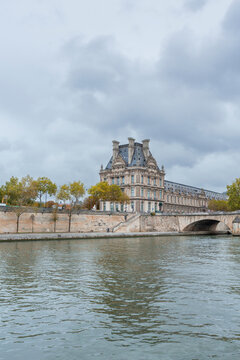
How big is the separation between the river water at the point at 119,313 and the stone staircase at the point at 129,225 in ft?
169

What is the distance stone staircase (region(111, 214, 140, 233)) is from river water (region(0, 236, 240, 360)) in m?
51.5

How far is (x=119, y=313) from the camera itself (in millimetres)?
13531

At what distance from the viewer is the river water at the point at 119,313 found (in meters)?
10.2

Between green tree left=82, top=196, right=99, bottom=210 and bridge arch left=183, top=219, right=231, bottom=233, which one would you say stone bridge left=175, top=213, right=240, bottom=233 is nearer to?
bridge arch left=183, top=219, right=231, bottom=233

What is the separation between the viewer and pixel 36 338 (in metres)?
11.0

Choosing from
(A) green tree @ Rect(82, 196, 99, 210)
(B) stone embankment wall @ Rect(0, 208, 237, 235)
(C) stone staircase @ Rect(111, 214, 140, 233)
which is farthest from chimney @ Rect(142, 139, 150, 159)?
(C) stone staircase @ Rect(111, 214, 140, 233)

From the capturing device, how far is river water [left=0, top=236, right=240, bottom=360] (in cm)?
1016

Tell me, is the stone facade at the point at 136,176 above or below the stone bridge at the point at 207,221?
above

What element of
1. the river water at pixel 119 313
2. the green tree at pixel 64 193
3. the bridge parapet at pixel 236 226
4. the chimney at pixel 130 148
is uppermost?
the chimney at pixel 130 148

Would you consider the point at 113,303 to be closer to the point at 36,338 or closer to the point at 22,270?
the point at 36,338

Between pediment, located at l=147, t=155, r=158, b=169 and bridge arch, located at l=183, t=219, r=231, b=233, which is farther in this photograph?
pediment, located at l=147, t=155, r=158, b=169

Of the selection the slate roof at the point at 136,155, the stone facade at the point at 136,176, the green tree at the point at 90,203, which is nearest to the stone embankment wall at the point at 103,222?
the green tree at the point at 90,203

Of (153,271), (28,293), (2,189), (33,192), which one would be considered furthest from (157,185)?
(28,293)

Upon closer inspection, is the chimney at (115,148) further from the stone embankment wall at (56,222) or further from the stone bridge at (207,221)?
the stone bridge at (207,221)
